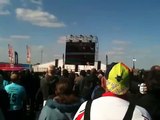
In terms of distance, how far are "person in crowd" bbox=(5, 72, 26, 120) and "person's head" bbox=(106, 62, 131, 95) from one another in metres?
6.46

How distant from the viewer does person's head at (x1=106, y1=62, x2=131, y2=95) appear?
149 inches

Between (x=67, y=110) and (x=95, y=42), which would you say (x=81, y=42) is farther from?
(x=67, y=110)

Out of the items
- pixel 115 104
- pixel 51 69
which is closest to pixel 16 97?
pixel 51 69

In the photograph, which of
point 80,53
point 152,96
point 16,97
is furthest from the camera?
point 80,53

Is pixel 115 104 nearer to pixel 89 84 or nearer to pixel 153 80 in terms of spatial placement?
pixel 153 80

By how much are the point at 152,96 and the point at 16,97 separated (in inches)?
213

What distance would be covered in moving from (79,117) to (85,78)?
33.2 ft

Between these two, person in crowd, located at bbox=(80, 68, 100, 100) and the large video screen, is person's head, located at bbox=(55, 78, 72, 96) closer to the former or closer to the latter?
person in crowd, located at bbox=(80, 68, 100, 100)

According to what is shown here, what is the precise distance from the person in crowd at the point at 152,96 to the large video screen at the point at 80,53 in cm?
4104

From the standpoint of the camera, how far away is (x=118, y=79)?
3.82m

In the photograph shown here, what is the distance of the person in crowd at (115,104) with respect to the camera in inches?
143

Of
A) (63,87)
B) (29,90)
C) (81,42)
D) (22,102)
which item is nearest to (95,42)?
(81,42)

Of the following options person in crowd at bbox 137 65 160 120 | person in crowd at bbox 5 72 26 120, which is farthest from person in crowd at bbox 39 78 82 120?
person in crowd at bbox 5 72 26 120

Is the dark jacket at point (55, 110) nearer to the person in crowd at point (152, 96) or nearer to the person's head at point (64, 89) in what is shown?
the person's head at point (64, 89)
